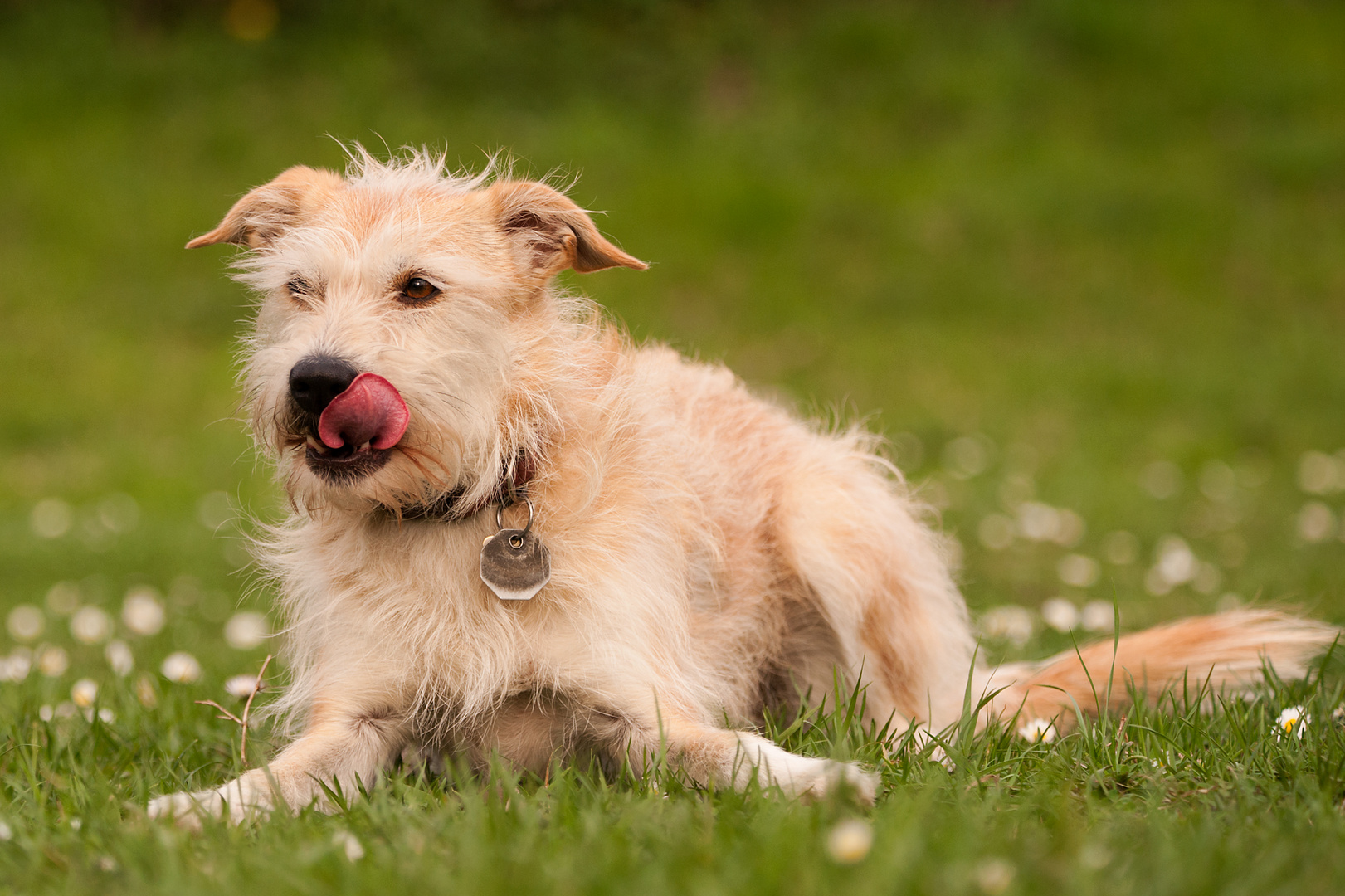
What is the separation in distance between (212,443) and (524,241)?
7856 mm

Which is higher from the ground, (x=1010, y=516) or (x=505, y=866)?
(x=505, y=866)

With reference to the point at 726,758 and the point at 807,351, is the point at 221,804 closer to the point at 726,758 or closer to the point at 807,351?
the point at 726,758

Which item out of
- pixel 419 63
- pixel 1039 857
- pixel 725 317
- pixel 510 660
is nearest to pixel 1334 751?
pixel 1039 857

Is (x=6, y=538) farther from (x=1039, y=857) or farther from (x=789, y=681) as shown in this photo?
(x=1039, y=857)

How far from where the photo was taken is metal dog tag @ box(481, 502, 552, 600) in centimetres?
295

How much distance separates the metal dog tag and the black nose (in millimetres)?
518

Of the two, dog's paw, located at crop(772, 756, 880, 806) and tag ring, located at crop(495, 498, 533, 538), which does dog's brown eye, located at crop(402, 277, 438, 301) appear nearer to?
tag ring, located at crop(495, 498, 533, 538)

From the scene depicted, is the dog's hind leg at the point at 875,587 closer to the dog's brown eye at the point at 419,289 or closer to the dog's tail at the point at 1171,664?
the dog's tail at the point at 1171,664

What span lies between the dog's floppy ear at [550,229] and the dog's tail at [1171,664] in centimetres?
171

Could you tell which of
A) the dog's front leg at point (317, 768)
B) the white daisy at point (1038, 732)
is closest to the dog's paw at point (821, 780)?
the white daisy at point (1038, 732)

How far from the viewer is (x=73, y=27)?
15.5m

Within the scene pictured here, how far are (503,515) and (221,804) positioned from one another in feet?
3.01

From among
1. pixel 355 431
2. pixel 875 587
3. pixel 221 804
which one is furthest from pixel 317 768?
pixel 875 587

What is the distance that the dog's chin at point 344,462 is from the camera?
9.42ft
